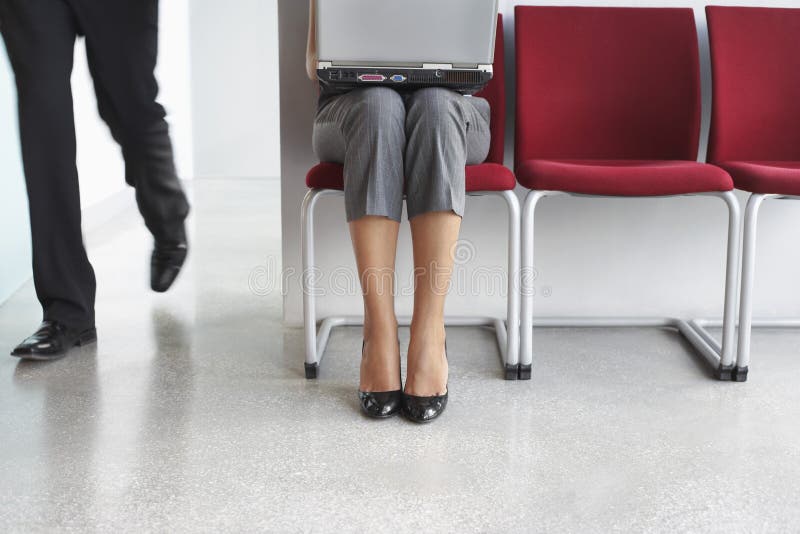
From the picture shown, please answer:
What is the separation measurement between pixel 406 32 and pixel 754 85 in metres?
0.99

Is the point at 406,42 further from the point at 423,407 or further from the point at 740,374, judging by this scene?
the point at 740,374

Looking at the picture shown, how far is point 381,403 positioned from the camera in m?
1.43

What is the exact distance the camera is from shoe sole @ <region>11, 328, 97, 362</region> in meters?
1.68

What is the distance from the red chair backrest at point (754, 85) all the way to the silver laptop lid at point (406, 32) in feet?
2.56

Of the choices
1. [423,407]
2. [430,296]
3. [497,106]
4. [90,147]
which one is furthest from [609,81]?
[90,147]

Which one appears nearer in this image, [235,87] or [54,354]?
[54,354]

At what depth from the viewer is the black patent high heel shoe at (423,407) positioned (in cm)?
140

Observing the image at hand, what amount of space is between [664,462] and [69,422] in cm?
98

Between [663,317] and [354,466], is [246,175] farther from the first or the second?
[354,466]

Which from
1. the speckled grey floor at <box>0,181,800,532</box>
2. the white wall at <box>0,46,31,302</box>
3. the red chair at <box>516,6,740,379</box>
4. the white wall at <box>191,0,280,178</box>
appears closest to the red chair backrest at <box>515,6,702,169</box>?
the red chair at <box>516,6,740,379</box>

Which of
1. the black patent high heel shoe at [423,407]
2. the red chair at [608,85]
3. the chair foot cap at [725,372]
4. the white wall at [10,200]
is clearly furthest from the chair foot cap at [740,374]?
the white wall at [10,200]

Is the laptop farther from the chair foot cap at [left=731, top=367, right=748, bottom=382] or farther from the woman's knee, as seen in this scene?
the chair foot cap at [left=731, top=367, right=748, bottom=382]

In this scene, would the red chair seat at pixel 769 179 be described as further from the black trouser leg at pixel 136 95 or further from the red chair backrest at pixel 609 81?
the black trouser leg at pixel 136 95

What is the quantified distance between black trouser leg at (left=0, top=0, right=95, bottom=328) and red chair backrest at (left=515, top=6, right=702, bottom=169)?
986mm
